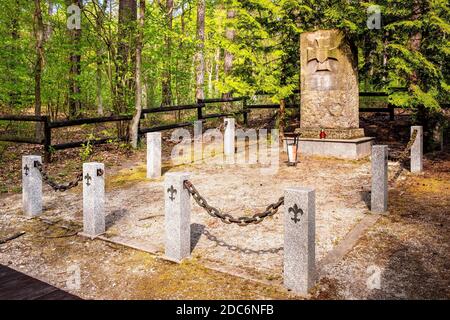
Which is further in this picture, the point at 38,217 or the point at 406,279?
the point at 38,217

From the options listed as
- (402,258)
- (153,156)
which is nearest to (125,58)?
(153,156)

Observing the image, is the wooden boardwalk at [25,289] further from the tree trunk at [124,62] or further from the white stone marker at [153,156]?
the tree trunk at [124,62]

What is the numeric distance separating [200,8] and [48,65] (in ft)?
34.7

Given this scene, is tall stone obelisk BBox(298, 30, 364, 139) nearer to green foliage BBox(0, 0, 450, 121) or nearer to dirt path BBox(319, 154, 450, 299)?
green foliage BBox(0, 0, 450, 121)

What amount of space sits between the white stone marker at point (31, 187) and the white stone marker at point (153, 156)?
9.84 ft

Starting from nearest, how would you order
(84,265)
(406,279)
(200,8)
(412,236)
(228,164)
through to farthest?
(406,279), (84,265), (412,236), (228,164), (200,8)

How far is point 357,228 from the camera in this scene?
18.5 feet

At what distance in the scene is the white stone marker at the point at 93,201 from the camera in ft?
18.9

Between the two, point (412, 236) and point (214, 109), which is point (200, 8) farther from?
point (412, 236)

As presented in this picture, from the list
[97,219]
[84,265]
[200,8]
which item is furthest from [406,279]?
[200,8]

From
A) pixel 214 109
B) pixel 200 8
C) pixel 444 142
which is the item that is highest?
pixel 200 8

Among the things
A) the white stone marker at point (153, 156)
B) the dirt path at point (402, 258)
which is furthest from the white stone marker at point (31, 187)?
the dirt path at point (402, 258)

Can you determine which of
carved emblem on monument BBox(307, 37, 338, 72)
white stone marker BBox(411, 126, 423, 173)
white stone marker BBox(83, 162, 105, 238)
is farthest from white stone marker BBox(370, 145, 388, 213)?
carved emblem on monument BBox(307, 37, 338, 72)
